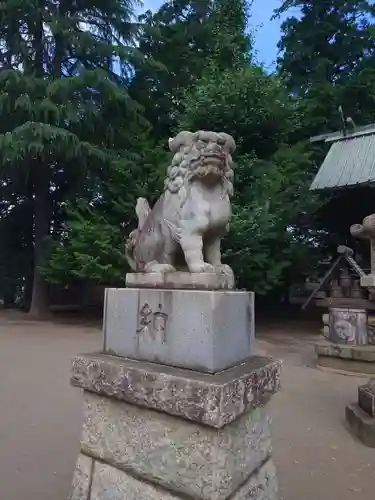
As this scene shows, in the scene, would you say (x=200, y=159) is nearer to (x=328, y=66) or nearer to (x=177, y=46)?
(x=177, y=46)

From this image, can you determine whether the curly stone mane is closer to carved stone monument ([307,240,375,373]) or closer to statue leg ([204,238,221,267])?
statue leg ([204,238,221,267])

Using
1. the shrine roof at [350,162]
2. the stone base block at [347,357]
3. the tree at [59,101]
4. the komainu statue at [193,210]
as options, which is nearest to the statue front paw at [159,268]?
the komainu statue at [193,210]

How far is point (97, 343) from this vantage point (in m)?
7.36

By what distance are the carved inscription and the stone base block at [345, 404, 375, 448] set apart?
2371mm

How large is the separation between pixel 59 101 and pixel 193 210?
31.1 ft

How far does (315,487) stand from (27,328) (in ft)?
25.7

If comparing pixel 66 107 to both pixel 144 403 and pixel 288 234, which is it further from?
pixel 144 403

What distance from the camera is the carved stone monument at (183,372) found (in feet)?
5.46

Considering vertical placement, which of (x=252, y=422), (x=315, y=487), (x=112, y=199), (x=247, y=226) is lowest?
(x=315, y=487)

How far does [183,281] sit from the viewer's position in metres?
1.92

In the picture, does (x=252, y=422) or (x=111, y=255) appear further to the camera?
(x=111, y=255)

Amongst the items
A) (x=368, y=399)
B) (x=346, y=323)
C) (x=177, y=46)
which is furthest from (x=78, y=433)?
(x=177, y=46)

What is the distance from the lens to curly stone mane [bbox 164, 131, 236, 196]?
2.02 meters

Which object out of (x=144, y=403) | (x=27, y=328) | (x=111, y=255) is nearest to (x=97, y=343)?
(x=111, y=255)
